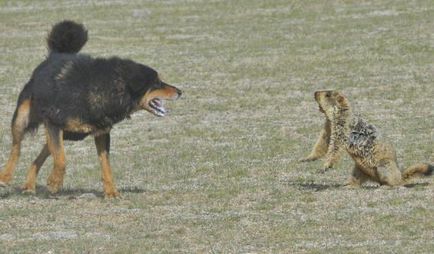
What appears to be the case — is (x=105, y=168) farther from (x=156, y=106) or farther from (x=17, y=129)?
(x=17, y=129)

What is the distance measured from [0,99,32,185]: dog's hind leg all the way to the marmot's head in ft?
12.8

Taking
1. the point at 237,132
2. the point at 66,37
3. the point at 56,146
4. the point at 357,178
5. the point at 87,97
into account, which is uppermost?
the point at 66,37

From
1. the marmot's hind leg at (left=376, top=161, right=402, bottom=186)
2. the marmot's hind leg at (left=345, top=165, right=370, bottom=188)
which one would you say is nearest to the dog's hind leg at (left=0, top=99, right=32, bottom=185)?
the marmot's hind leg at (left=345, top=165, right=370, bottom=188)

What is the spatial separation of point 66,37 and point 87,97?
1.68m

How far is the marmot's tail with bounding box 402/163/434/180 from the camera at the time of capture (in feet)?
44.7

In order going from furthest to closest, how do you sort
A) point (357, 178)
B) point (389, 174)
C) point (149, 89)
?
point (357, 178) < point (149, 89) < point (389, 174)

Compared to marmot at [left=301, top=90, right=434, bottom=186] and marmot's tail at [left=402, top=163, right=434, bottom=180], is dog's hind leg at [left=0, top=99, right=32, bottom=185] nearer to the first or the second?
marmot at [left=301, top=90, right=434, bottom=186]

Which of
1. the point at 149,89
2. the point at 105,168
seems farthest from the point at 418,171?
the point at 105,168

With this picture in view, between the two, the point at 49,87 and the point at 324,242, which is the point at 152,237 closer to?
the point at 324,242

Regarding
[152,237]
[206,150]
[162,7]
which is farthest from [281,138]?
[162,7]

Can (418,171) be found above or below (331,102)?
below

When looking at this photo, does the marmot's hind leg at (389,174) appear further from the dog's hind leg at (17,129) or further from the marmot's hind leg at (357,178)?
the dog's hind leg at (17,129)

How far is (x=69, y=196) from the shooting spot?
551 inches

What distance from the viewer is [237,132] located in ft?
66.0
